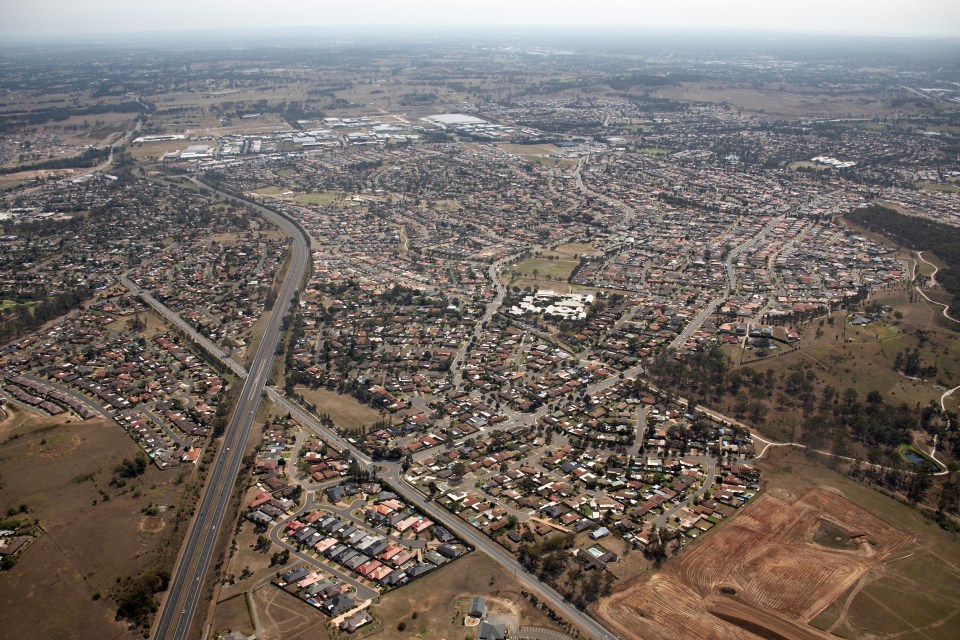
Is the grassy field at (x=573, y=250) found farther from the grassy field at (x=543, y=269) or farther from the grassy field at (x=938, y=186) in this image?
the grassy field at (x=938, y=186)

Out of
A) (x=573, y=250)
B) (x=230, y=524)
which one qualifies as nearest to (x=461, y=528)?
(x=230, y=524)

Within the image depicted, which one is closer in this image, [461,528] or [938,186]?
[461,528]

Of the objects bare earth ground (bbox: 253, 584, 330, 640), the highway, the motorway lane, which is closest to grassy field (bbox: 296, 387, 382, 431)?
the motorway lane

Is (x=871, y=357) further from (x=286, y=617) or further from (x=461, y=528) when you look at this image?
(x=286, y=617)

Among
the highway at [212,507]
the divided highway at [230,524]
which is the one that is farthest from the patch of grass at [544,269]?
the divided highway at [230,524]

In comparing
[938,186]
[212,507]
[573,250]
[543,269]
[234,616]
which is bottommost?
[234,616]

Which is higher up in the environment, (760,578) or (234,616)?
(760,578)

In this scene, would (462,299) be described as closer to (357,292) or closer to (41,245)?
(357,292)

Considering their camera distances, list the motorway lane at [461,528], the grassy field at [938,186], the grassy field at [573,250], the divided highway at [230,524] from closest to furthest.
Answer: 1. the motorway lane at [461,528]
2. the divided highway at [230,524]
3. the grassy field at [573,250]
4. the grassy field at [938,186]
